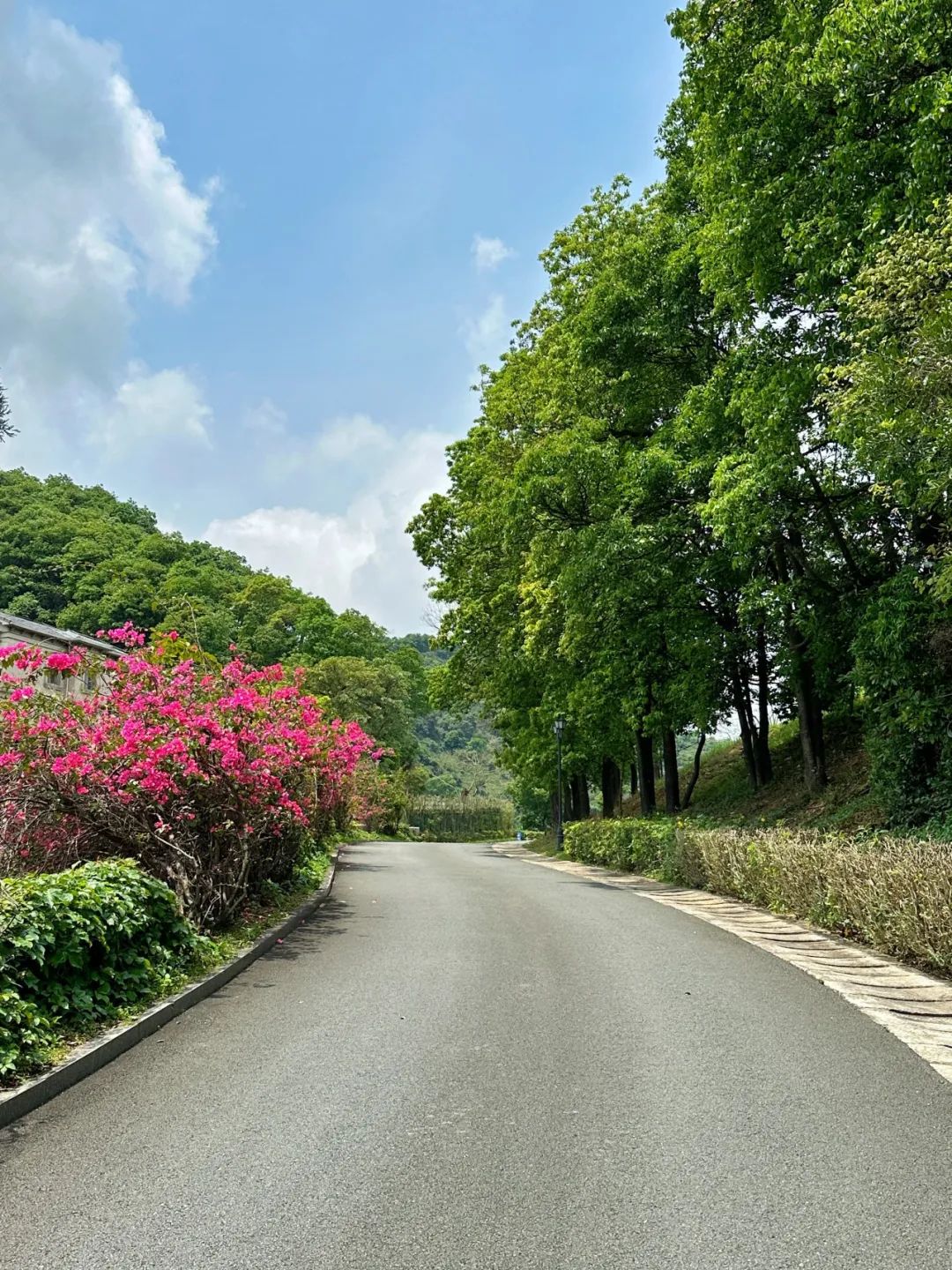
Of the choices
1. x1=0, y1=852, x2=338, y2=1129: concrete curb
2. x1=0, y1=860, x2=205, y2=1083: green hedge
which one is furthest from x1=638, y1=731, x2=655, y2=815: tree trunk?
x1=0, y1=860, x2=205, y2=1083: green hedge

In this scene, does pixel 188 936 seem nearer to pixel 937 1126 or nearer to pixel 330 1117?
pixel 330 1117

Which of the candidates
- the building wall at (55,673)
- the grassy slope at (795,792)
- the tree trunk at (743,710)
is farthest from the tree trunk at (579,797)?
the building wall at (55,673)

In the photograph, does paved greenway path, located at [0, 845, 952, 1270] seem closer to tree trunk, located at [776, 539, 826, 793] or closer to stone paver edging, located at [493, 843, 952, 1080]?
stone paver edging, located at [493, 843, 952, 1080]

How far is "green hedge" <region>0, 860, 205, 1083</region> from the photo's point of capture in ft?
16.3

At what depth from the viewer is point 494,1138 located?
426cm

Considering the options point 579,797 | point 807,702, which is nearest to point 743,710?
point 807,702

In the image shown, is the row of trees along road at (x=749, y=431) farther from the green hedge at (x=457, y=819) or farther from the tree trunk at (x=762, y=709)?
the green hedge at (x=457, y=819)

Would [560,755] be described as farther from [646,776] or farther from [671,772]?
[671,772]

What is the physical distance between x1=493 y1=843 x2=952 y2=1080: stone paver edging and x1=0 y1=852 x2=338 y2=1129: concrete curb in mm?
4989

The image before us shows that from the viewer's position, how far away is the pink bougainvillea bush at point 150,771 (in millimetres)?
8211

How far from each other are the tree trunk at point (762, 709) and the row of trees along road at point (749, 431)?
0.39 ft

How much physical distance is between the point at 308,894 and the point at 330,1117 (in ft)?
29.7

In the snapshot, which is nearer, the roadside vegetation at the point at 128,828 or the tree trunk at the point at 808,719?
the roadside vegetation at the point at 128,828

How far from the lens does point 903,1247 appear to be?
322 centimetres
